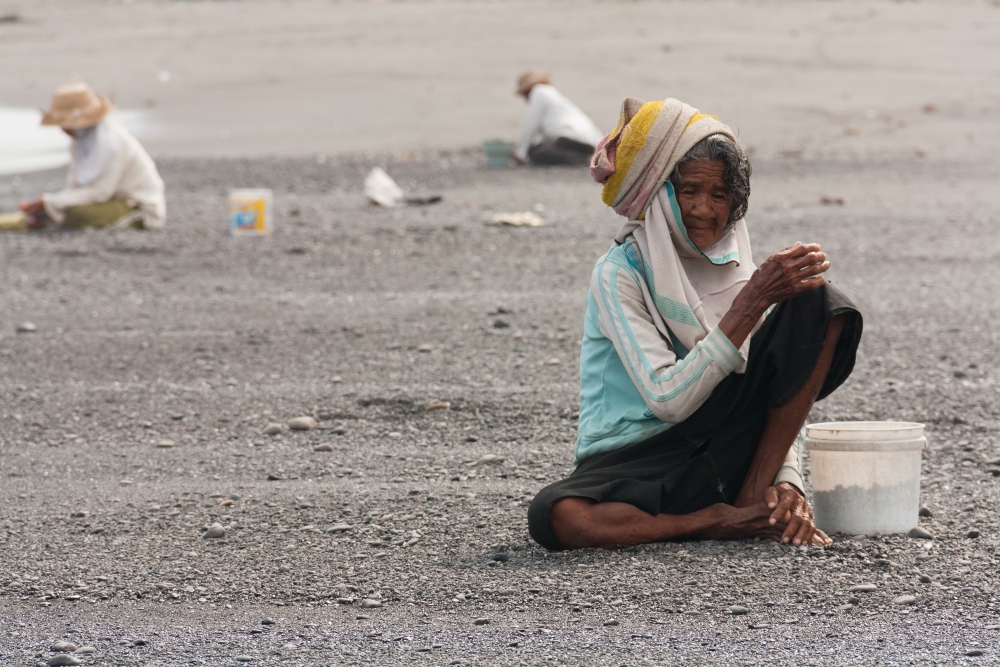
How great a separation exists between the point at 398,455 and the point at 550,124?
26.2 ft

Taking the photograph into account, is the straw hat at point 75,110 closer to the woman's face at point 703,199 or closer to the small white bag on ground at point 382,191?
the small white bag on ground at point 382,191

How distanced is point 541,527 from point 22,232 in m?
7.49

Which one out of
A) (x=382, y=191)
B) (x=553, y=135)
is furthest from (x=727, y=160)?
(x=553, y=135)

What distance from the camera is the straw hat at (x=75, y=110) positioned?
9820mm

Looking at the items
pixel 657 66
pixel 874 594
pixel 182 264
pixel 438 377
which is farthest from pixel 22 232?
pixel 657 66

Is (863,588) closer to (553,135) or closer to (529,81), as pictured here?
(553,135)

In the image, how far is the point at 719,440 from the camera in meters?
3.61

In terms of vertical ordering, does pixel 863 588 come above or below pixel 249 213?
above

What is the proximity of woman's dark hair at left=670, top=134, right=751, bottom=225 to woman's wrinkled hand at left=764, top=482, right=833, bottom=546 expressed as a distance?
0.81m

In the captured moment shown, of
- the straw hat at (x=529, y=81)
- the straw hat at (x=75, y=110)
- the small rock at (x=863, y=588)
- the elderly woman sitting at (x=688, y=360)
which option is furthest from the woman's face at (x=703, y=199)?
the straw hat at (x=529, y=81)

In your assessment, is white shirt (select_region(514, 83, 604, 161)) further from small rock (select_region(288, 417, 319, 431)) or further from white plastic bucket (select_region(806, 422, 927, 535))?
white plastic bucket (select_region(806, 422, 927, 535))

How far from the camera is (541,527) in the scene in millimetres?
3627

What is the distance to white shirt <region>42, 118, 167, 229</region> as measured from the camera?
9.90 metres

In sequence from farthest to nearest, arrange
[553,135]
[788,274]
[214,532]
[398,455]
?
[553,135], [398,455], [214,532], [788,274]
